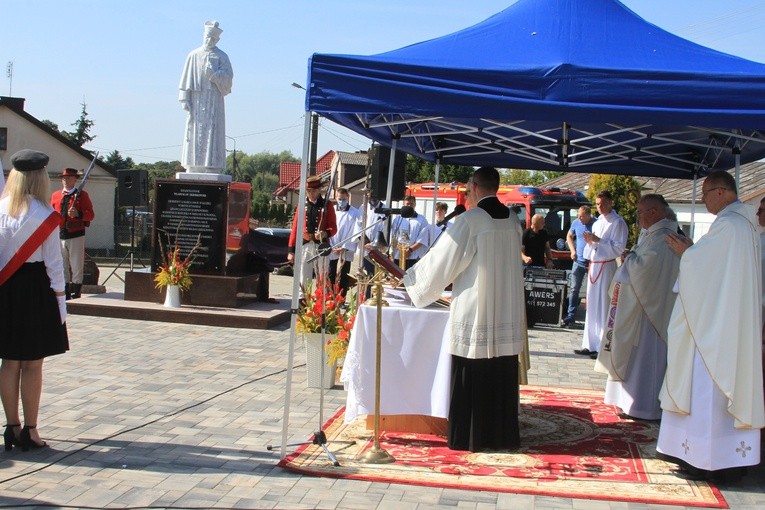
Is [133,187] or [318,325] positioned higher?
[133,187]

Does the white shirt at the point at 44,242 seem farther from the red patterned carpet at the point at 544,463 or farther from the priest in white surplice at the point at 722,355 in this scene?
the priest in white surplice at the point at 722,355

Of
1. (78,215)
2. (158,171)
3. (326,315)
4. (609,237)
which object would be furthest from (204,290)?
(158,171)

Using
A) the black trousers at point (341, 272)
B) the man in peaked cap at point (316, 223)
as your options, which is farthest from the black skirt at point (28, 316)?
the black trousers at point (341, 272)

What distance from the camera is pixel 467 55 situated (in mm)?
6172

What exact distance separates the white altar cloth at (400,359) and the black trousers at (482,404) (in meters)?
0.22

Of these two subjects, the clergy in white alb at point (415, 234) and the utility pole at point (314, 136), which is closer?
the utility pole at point (314, 136)

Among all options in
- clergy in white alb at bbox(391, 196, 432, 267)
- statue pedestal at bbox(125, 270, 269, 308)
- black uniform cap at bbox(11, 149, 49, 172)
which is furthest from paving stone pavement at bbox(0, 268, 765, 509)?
clergy in white alb at bbox(391, 196, 432, 267)

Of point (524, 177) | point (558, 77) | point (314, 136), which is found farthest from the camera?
point (524, 177)

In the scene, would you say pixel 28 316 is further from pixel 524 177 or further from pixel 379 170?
pixel 524 177

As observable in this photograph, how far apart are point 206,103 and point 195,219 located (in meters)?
2.52

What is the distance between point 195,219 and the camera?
41.5ft

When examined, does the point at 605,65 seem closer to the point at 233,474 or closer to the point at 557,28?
the point at 557,28

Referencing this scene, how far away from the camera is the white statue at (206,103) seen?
14031mm

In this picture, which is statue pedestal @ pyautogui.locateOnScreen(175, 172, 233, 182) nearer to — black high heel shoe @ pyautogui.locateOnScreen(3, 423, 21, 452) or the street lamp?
the street lamp
